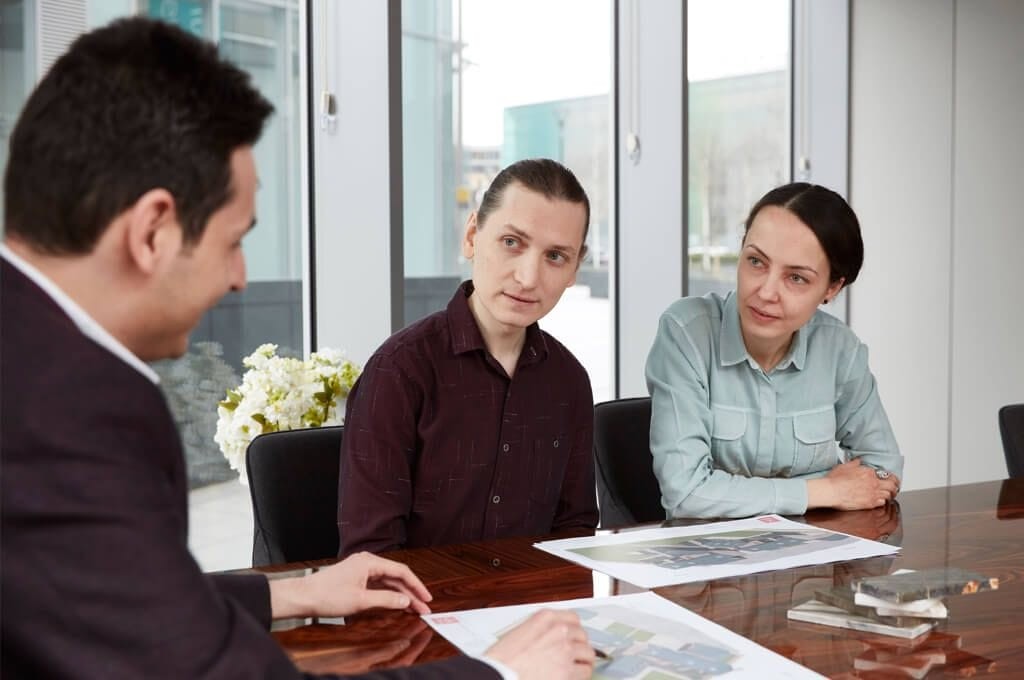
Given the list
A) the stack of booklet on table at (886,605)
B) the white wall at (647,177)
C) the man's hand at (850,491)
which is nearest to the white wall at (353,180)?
the white wall at (647,177)

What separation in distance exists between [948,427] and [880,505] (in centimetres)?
254

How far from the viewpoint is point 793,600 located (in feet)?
4.41

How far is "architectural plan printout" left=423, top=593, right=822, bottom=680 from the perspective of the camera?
43.0 inches

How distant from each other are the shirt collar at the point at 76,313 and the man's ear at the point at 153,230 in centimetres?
6

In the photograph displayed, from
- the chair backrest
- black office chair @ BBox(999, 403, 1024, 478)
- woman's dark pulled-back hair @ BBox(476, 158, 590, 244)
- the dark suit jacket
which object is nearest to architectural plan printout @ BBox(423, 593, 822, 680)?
the dark suit jacket

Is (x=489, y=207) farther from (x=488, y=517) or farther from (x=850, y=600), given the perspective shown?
(x=850, y=600)

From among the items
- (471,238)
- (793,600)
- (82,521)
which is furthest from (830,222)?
(82,521)

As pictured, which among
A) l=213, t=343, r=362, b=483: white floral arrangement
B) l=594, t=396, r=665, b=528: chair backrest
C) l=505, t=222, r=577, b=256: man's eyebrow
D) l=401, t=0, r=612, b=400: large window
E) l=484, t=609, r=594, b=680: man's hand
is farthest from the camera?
l=401, t=0, r=612, b=400: large window

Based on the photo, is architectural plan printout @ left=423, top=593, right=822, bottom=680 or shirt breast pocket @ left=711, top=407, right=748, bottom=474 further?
shirt breast pocket @ left=711, top=407, right=748, bottom=474

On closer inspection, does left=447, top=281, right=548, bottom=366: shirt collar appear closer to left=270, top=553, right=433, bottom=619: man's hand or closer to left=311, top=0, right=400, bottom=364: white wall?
left=270, top=553, right=433, bottom=619: man's hand

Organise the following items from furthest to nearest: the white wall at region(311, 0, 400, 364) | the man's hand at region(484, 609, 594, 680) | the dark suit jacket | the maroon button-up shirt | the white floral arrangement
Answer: the white wall at region(311, 0, 400, 364) < the white floral arrangement < the maroon button-up shirt < the man's hand at region(484, 609, 594, 680) < the dark suit jacket

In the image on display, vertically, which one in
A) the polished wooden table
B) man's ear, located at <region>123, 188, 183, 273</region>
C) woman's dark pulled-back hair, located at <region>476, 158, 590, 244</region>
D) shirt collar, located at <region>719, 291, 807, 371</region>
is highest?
woman's dark pulled-back hair, located at <region>476, 158, 590, 244</region>

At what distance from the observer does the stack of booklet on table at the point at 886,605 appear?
1.24 m

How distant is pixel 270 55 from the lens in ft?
9.77
